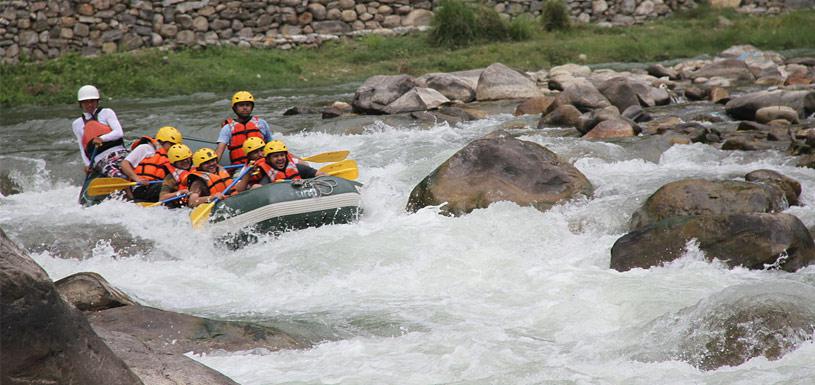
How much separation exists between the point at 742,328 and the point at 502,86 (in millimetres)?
9756

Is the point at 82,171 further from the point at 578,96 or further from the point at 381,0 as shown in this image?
the point at 381,0

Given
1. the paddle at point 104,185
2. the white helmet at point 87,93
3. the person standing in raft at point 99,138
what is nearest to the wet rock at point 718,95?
the person standing in raft at point 99,138

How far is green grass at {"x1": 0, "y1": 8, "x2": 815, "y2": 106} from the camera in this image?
17.1 meters

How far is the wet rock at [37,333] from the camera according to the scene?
3256mm

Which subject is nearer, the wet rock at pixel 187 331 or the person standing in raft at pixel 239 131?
the wet rock at pixel 187 331

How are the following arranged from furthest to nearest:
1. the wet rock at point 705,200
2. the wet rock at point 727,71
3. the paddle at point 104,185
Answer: the wet rock at point 727,71
the paddle at point 104,185
the wet rock at point 705,200

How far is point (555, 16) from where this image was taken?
2036 cm

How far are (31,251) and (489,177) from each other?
151 inches

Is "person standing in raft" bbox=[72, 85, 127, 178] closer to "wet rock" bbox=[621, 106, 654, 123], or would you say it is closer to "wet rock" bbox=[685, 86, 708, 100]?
"wet rock" bbox=[621, 106, 654, 123]

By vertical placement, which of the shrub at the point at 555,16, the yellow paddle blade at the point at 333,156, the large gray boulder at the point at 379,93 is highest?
the yellow paddle blade at the point at 333,156

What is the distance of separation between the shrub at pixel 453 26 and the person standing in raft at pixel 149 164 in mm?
9865

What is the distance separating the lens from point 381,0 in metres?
20.3

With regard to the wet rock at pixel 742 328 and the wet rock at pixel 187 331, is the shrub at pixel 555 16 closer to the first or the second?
the wet rock at pixel 742 328

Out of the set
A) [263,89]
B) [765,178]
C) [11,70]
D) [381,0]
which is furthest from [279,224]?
[381,0]
